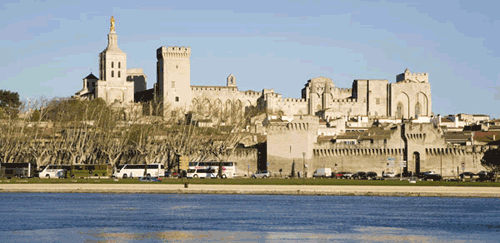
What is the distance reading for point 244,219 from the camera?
4772 cm

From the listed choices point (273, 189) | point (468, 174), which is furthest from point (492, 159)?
point (273, 189)

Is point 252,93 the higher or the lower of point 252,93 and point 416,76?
the lower

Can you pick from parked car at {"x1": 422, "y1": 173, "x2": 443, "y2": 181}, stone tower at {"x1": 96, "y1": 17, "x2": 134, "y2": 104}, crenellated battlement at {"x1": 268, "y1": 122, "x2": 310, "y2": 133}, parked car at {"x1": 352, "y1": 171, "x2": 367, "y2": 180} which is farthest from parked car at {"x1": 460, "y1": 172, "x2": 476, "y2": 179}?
stone tower at {"x1": 96, "y1": 17, "x2": 134, "y2": 104}

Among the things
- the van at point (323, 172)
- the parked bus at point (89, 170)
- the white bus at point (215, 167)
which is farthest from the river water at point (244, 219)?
the van at point (323, 172)

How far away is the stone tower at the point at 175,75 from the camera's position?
143125 millimetres

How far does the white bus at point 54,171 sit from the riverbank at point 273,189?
15.2 metres

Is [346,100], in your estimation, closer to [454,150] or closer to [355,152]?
[355,152]

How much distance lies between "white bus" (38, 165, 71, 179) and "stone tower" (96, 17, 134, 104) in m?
56.0

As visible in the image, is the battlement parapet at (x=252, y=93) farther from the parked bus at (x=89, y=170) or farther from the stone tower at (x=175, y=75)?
the parked bus at (x=89, y=170)

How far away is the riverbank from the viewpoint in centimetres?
6256

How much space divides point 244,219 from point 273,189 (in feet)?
56.8

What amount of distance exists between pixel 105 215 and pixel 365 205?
646 inches

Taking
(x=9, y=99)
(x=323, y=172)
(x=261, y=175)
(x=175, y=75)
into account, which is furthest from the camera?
(x=175, y=75)

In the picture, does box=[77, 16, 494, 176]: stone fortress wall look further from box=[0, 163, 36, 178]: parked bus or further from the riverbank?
the riverbank
